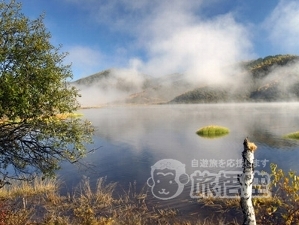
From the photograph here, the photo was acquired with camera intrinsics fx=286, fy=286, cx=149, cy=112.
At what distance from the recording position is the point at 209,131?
65812 millimetres

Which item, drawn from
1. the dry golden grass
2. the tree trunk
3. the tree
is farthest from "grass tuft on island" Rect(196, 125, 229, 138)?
the tree trunk

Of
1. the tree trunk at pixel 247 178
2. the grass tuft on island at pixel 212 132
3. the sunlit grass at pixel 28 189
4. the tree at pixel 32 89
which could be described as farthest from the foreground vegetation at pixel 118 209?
the grass tuft on island at pixel 212 132

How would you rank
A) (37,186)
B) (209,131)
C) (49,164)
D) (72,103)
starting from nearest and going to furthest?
(72,103), (49,164), (37,186), (209,131)

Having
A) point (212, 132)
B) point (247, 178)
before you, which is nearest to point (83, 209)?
point (247, 178)

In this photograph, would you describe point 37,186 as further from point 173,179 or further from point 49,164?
point 173,179

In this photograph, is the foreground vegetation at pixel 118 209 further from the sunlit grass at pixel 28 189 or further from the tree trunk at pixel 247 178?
the tree trunk at pixel 247 178

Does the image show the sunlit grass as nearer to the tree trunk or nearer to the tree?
the tree

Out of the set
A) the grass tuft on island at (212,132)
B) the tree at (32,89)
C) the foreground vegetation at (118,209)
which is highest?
the tree at (32,89)

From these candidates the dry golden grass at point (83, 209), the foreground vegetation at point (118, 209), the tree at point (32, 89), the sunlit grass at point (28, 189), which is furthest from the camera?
the sunlit grass at point (28, 189)

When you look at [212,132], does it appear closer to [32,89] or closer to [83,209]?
[83,209]

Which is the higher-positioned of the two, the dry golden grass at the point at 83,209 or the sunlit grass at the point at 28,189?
the sunlit grass at the point at 28,189

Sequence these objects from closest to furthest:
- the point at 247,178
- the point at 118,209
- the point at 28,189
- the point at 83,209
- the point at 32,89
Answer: the point at 247,178
the point at 32,89
the point at 83,209
the point at 118,209
the point at 28,189

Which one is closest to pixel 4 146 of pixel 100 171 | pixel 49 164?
pixel 49 164

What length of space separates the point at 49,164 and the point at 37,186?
8.81 meters
